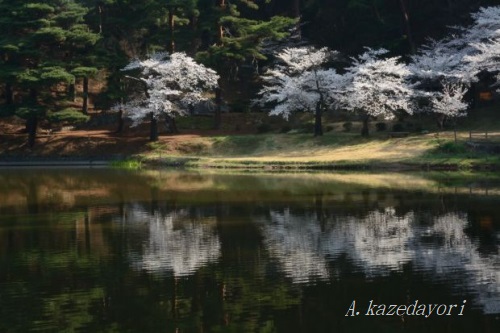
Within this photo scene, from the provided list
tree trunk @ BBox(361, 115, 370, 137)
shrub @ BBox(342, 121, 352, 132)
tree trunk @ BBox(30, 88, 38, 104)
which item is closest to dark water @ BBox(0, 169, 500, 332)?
tree trunk @ BBox(361, 115, 370, 137)

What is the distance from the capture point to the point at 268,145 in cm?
5419

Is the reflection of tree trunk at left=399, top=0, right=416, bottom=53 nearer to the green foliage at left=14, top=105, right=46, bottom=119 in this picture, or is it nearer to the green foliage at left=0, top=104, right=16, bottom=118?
the green foliage at left=14, top=105, right=46, bottom=119

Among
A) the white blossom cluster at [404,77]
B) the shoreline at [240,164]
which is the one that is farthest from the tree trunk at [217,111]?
the shoreline at [240,164]

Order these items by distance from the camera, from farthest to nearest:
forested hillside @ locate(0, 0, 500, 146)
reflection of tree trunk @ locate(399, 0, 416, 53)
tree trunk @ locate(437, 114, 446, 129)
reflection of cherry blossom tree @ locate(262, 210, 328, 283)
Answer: reflection of tree trunk @ locate(399, 0, 416, 53) → forested hillside @ locate(0, 0, 500, 146) → tree trunk @ locate(437, 114, 446, 129) → reflection of cherry blossom tree @ locate(262, 210, 328, 283)

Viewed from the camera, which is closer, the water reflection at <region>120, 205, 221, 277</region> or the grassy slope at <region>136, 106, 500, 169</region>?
the water reflection at <region>120, 205, 221, 277</region>

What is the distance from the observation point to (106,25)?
6756 cm

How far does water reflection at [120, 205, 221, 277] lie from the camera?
55.4 feet

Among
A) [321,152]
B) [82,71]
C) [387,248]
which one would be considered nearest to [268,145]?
[321,152]

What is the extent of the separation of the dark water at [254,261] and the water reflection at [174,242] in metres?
0.06

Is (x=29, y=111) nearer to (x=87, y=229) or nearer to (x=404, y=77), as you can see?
(x=404, y=77)

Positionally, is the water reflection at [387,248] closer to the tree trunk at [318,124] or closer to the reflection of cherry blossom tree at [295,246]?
the reflection of cherry blossom tree at [295,246]

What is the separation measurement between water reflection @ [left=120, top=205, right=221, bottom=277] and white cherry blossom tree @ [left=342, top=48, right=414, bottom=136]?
1106 inches

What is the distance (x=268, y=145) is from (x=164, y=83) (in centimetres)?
1125

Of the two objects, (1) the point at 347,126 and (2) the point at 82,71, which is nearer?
(1) the point at 347,126
